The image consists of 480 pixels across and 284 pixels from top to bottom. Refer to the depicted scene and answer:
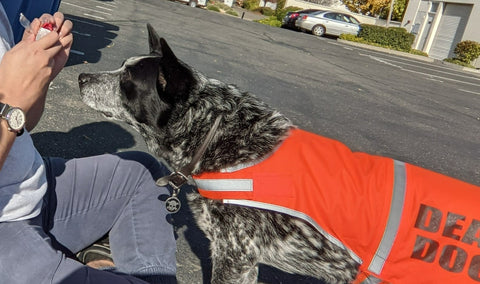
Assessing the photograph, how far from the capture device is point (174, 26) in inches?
520

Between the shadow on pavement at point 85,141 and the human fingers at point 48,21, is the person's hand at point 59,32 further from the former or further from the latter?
the shadow on pavement at point 85,141

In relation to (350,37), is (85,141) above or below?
below

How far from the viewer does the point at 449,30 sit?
28312 millimetres

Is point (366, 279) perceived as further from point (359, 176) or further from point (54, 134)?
point (54, 134)

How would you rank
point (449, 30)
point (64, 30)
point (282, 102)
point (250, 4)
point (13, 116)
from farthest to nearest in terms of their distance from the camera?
point (250, 4) < point (449, 30) < point (282, 102) < point (64, 30) < point (13, 116)

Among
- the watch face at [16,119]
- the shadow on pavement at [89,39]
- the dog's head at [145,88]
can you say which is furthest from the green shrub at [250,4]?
the watch face at [16,119]

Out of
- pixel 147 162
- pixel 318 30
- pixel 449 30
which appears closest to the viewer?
pixel 147 162

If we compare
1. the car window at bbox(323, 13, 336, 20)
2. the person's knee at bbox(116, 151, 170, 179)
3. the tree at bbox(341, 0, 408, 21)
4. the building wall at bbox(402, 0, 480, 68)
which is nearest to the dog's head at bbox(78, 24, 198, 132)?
the person's knee at bbox(116, 151, 170, 179)

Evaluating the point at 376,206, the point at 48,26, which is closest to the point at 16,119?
the point at 48,26

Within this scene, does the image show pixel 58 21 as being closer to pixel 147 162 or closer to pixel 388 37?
pixel 147 162

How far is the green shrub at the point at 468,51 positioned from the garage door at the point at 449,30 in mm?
2138

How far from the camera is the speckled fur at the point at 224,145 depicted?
7.01 ft

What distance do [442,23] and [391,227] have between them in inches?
1253

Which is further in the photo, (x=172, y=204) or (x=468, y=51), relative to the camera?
(x=468, y=51)
